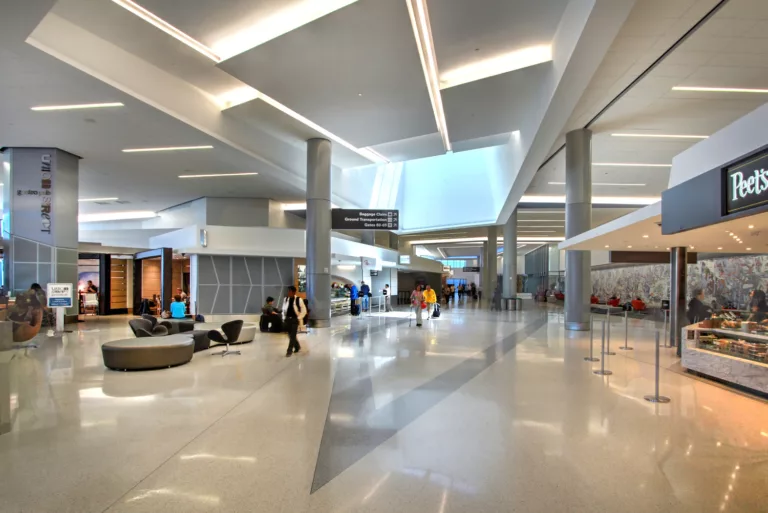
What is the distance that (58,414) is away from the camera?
5359 millimetres

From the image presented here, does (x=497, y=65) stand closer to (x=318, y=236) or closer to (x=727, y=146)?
(x=727, y=146)

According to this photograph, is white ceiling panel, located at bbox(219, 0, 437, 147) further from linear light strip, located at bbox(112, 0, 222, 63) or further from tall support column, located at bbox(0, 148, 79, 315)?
tall support column, located at bbox(0, 148, 79, 315)

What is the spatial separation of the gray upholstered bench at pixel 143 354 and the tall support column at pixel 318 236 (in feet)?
23.4

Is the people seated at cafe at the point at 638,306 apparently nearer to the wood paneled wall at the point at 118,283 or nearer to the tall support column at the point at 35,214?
the tall support column at the point at 35,214

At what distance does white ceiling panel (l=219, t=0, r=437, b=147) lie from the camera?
9.02 metres

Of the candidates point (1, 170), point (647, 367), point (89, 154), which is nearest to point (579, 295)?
point (647, 367)

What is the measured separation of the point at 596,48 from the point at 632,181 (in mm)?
16901

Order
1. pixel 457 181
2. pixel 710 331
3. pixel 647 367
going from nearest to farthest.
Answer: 1. pixel 710 331
2. pixel 647 367
3. pixel 457 181

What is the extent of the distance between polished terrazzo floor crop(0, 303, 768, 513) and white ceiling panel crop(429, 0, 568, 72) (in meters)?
7.05

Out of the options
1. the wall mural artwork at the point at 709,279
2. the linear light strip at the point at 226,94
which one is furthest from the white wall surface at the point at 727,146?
the wall mural artwork at the point at 709,279

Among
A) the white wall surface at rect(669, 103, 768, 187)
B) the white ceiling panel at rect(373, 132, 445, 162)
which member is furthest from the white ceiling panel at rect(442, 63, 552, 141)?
the white wall surface at rect(669, 103, 768, 187)

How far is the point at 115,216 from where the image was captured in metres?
29.0

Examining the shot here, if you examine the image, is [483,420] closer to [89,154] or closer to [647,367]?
[647,367]

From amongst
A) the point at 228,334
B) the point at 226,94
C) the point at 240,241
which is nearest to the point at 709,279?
the point at 228,334
